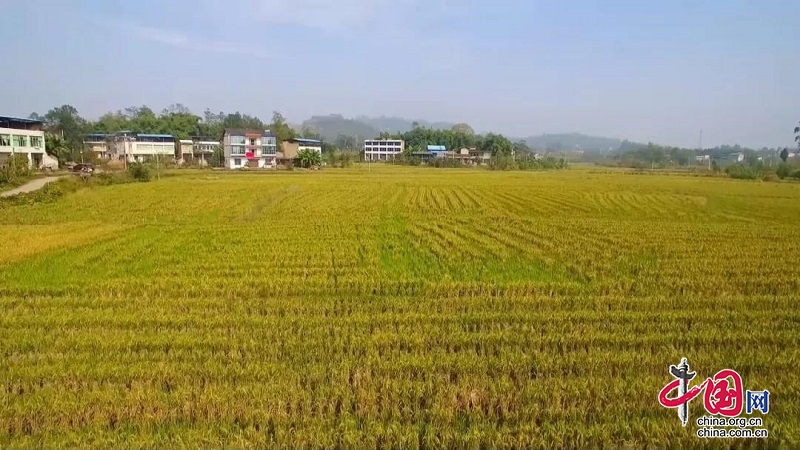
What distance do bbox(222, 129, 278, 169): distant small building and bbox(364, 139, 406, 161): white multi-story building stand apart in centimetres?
4372

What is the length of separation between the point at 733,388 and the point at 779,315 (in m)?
3.96

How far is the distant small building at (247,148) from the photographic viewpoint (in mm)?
82688

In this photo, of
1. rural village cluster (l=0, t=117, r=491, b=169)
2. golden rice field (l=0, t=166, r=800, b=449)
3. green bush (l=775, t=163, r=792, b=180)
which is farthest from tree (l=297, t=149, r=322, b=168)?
golden rice field (l=0, t=166, r=800, b=449)

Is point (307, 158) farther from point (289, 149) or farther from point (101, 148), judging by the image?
point (101, 148)

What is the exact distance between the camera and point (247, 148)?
8344cm

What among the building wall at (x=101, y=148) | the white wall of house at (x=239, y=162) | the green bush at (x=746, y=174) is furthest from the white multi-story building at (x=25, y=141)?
the green bush at (x=746, y=174)

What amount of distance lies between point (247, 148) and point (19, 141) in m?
32.4

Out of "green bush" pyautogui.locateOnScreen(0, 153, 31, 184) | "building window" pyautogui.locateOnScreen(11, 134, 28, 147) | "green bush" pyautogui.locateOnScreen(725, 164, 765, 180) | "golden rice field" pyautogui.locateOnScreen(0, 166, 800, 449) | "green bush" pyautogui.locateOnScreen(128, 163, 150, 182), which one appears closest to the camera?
"golden rice field" pyautogui.locateOnScreen(0, 166, 800, 449)

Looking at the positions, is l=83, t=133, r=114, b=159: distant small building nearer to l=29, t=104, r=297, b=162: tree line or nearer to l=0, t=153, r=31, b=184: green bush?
l=29, t=104, r=297, b=162: tree line

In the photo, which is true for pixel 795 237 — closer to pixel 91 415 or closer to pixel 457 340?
pixel 457 340

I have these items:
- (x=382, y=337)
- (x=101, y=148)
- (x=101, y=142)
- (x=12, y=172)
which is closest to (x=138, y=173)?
(x=12, y=172)

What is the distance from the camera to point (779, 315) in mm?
8930

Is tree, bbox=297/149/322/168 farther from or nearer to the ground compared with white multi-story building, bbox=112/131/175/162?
nearer to the ground

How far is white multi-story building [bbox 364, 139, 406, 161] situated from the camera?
417ft
